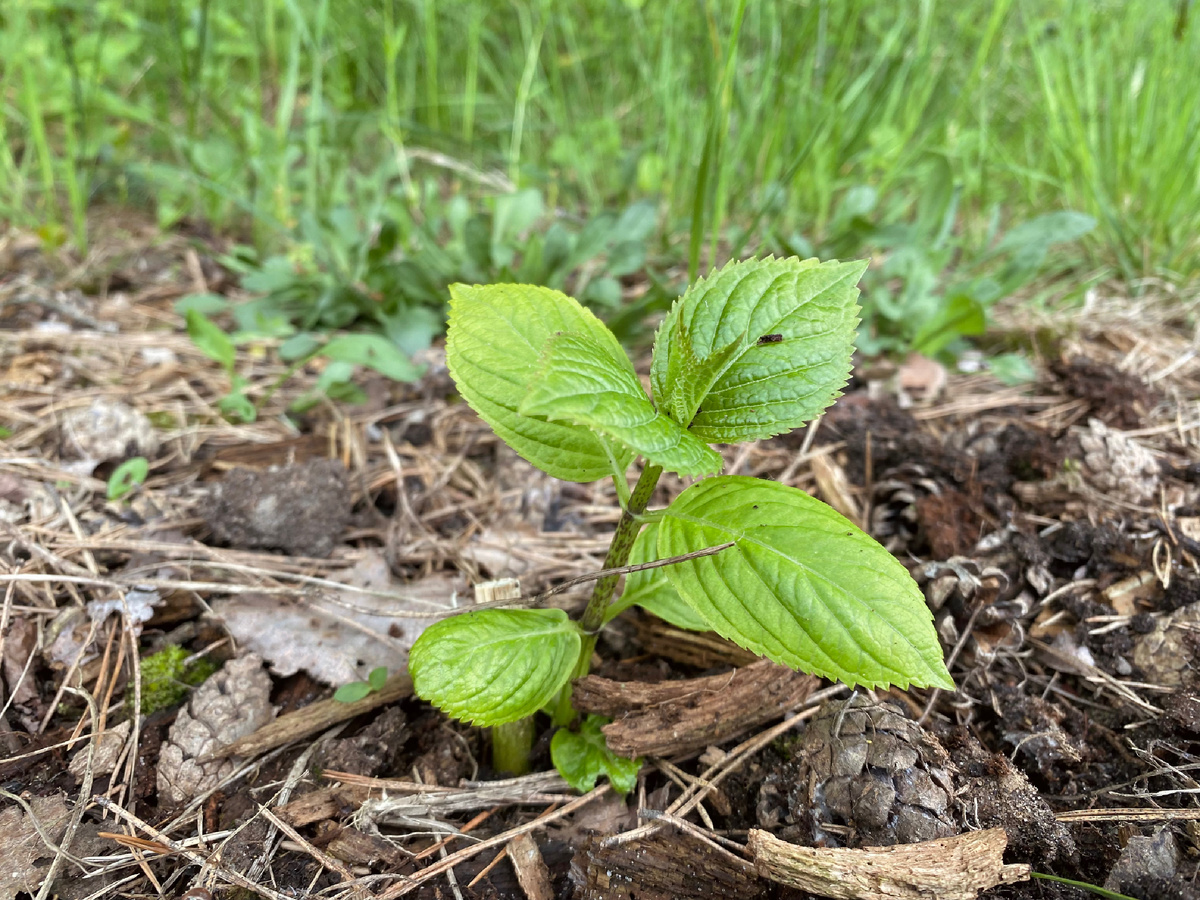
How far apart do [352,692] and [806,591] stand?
87 centimetres

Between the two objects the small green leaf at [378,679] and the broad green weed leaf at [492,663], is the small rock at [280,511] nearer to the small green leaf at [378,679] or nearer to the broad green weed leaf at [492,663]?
the small green leaf at [378,679]

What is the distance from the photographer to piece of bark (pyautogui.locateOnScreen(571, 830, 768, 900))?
3.56 feet

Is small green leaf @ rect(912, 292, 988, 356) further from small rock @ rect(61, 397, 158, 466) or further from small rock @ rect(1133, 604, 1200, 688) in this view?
small rock @ rect(61, 397, 158, 466)

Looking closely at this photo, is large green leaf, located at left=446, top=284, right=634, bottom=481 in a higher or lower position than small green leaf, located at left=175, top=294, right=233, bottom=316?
higher

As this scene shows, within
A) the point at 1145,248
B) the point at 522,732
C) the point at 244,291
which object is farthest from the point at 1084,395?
the point at 244,291

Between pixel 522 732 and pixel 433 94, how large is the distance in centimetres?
260

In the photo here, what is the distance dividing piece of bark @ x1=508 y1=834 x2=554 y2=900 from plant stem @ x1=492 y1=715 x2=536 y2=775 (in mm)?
133

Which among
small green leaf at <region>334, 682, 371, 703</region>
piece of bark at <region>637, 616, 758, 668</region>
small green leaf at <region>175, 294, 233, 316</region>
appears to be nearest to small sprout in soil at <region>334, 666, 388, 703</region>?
small green leaf at <region>334, 682, 371, 703</region>

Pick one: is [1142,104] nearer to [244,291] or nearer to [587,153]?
[587,153]

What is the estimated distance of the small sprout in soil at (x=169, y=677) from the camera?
1.36 m

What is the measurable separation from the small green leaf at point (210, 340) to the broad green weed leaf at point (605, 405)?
5.07ft

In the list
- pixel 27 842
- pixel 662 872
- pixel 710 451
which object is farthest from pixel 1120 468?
pixel 27 842

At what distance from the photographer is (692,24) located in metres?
3.38

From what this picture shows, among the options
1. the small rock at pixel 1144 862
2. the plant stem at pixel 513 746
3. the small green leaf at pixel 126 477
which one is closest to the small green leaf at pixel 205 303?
the small green leaf at pixel 126 477
